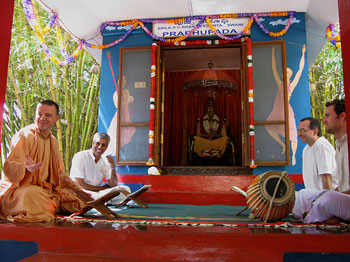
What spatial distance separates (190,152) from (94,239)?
5.86 m

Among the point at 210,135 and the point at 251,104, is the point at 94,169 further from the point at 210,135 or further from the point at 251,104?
the point at 210,135

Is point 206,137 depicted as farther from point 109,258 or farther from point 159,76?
point 109,258

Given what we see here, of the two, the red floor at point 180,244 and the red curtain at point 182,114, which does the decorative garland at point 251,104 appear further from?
the red floor at point 180,244

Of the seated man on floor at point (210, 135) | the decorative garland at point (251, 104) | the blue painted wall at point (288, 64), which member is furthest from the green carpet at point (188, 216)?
the seated man on floor at point (210, 135)

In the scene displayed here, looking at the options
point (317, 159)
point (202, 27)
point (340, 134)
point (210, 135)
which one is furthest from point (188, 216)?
point (210, 135)

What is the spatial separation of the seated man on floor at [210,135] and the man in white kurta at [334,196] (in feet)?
15.0

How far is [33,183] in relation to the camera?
3.17m

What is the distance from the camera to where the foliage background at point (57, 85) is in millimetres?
6906

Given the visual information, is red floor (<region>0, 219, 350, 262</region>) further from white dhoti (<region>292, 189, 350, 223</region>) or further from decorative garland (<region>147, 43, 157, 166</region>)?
decorative garland (<region>147, 43, 157, 166</region>)

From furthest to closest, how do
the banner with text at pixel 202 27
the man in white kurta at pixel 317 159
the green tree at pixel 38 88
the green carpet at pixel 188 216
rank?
the green tree at pixel 38 88 → the banner with text at pixel 202 27 → the man in white kurta at pixel 317 159 → the green carpet at pixel 188 216

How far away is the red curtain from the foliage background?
2048mm

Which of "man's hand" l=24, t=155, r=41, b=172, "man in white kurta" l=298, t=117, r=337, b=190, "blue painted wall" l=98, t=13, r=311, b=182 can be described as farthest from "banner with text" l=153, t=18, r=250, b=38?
"man's hand" l=24, t=155, r=41, b=172

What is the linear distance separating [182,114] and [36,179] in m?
6.49

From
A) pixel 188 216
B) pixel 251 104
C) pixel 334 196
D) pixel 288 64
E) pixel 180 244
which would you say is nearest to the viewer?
pixel 180 244
